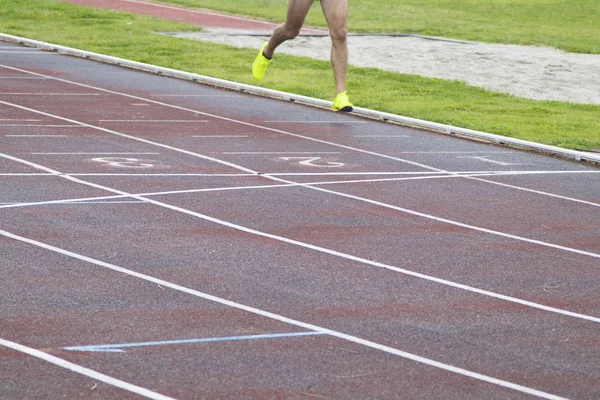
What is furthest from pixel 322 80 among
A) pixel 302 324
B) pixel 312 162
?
pixel 302 324

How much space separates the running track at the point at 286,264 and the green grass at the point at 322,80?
5.86 ft

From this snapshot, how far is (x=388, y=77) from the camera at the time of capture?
60.2 ft

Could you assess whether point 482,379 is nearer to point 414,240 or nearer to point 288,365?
point 288,365

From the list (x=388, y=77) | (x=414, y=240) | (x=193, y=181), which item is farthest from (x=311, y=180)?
(x=388, y=77)

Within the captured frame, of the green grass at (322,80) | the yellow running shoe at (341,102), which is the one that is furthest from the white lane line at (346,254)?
the green grass at (322,80)

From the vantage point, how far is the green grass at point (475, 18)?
25766mm

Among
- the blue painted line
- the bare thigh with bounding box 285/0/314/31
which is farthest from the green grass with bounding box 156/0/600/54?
the blue painted line

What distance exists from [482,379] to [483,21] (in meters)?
25.5

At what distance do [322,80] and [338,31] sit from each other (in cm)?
449

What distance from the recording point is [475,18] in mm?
31125

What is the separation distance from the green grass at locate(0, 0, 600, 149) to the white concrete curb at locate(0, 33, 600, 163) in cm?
45

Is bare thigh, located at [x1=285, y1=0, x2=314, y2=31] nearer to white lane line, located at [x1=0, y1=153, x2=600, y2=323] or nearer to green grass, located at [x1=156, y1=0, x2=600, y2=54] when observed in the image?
white lane line, located at [x1=0, y1=153, x2=600, y2=323]

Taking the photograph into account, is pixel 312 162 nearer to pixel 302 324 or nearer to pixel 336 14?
pixel 336 14

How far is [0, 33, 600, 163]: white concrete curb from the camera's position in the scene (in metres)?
12.6
